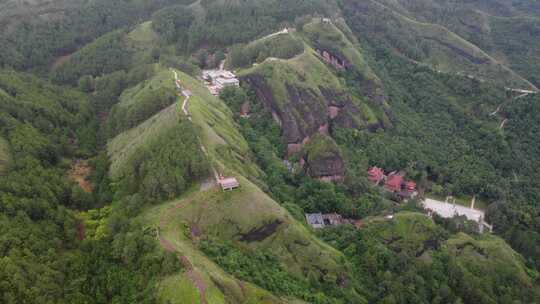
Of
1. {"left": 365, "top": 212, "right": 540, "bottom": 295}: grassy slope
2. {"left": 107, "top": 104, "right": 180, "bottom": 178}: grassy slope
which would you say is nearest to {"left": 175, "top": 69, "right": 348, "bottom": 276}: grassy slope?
{"left": 107, "top": 104, "right": 180, "bottom": 178}: grassy slope

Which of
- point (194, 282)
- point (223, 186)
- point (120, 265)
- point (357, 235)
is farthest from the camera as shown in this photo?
point (357, 235)

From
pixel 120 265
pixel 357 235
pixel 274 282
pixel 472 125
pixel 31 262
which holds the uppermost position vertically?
pixel 31 262

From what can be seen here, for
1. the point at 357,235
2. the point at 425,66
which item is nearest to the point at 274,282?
the point at 357,235

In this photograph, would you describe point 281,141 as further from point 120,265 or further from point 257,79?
point 120,265

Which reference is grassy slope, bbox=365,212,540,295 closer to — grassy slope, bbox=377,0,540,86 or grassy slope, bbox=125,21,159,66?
grassy slope, bbox=125,21,159,66

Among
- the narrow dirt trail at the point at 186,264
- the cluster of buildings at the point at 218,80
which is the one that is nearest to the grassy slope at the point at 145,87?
the cluster of buildings at the point at 218,80

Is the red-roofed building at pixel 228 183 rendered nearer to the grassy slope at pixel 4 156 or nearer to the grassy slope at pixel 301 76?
the grassy slope at pixel 4 156

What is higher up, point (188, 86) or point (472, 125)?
point (188, 86)
